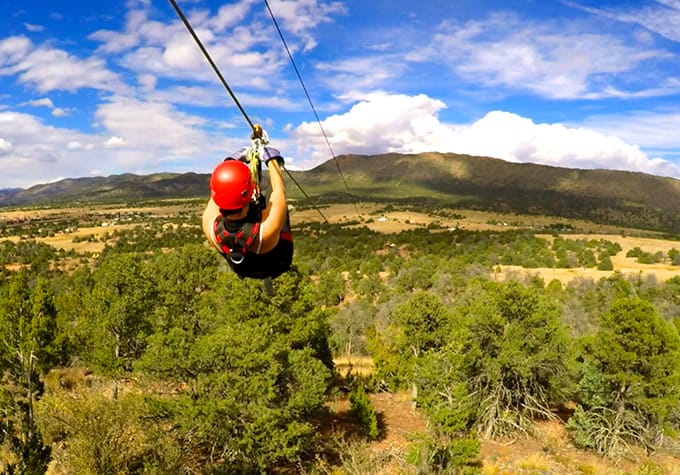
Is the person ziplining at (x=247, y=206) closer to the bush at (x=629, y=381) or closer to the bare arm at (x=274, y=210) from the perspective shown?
the bare arm at (x=274, y=210)

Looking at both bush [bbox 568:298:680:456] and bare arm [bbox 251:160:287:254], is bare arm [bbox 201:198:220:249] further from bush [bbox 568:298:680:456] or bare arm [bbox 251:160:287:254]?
bush [bbox 568:298:680:456]

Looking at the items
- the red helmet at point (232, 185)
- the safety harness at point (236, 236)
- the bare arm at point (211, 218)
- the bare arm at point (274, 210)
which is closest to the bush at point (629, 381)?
the bare arm at point (274, 210)

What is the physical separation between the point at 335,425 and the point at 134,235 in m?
102

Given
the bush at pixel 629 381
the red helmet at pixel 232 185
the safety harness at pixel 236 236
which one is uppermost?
the red helmet at pixel 232 185

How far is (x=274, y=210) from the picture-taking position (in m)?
4.62

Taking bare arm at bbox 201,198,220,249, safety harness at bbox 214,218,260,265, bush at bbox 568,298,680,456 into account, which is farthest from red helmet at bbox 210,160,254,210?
bush at bbox 568,298,680,456

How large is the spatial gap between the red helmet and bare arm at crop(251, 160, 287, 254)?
368 millimetres

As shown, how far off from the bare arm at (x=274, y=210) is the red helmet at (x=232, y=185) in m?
0.37

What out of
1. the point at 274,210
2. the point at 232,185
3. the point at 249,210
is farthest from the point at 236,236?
the point at 232,185

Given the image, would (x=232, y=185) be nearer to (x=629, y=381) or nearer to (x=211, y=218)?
(x=211, y=218)

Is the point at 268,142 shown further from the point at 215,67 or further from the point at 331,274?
the point at 331,274

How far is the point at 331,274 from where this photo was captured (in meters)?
66.2

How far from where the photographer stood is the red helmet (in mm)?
4195

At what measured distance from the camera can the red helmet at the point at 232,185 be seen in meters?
4.20
